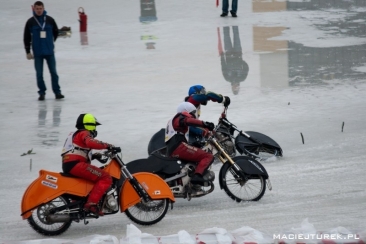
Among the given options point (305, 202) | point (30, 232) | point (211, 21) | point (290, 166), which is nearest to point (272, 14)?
point (211, 21)

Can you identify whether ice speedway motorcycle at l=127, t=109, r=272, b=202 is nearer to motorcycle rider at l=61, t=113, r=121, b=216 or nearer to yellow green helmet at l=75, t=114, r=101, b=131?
motorcycle rider at l=61, t=113, r=121, b=216

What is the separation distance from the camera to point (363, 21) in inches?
968

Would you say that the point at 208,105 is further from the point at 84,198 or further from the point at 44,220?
the point at 44,220

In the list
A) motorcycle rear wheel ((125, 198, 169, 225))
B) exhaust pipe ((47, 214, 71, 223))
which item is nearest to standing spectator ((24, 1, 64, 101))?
motorcycle rear wheel ((125, 198, 169, 225))

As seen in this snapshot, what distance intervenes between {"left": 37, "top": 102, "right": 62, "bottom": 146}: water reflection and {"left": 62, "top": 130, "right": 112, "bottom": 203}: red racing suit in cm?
420

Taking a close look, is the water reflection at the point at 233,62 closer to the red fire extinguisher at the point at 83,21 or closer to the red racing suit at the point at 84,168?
the red fire extinguisher at the point at 83,21

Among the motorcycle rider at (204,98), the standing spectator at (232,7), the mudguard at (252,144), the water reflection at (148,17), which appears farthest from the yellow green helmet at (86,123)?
the standing spectator at (232,7)

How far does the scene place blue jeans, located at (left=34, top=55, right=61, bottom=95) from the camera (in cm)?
A: 1662

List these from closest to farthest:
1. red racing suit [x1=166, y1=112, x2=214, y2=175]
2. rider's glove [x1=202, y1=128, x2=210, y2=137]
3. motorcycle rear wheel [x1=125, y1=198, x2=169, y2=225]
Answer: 1. motorcycle rear wheel [x1=125, y1=198, x2=169, y2=225]
2. red racing suit [x1=166, y1=112, x2=214, y2=175]
3. rider's glove [x1=202, y1=128, x2=210, y2=137]

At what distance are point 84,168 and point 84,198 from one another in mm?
388

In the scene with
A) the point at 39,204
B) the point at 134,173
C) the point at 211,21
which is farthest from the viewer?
the point at 211,21

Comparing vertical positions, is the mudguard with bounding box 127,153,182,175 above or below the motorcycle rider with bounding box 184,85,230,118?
below

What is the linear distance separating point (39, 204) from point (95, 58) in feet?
37.7

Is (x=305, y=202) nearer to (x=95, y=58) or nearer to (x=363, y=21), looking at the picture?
(x=95, y=58)
